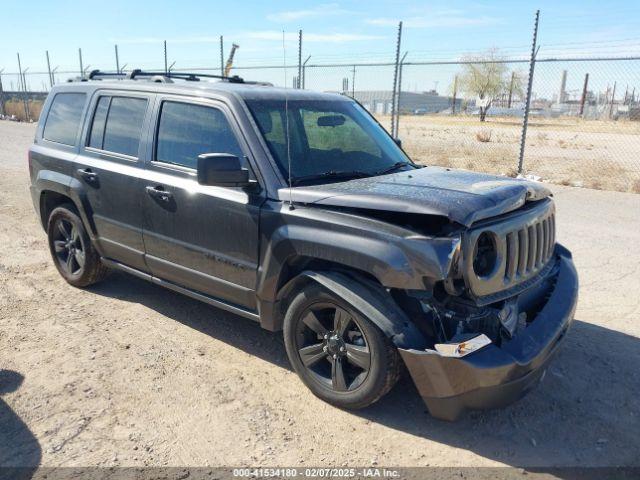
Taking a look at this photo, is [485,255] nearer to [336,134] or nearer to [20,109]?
[336,134]

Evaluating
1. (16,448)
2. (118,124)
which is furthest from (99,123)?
(16,448)

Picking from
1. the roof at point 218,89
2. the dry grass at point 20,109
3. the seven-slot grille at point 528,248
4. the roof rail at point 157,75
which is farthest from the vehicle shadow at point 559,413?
the dry grass at point 20,109

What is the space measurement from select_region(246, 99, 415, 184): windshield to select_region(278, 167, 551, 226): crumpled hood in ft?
0.92

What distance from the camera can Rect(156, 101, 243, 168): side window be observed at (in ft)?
12.8

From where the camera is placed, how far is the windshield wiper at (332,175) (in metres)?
3.66

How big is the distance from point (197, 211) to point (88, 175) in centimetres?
146

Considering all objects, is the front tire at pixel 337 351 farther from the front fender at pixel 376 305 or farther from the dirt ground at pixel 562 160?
the dirt ground at pixel 562 160

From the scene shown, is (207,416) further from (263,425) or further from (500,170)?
(500,170)

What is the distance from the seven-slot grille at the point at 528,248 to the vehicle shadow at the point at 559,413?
0.59 metres

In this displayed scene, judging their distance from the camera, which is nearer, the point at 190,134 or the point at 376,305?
the point at 376,305

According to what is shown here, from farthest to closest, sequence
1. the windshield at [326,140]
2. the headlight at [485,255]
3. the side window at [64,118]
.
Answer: the side window at [64,118] < the windshield at [326,140] < the headlight at [485,255]

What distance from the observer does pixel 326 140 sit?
14.0 ft

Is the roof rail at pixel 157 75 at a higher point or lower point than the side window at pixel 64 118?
higher

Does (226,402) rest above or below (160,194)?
below
